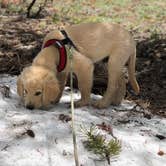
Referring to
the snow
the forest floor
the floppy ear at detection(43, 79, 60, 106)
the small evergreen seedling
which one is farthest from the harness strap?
the forest floor

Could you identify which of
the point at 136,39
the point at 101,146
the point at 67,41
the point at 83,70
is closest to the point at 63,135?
the point at 101,146

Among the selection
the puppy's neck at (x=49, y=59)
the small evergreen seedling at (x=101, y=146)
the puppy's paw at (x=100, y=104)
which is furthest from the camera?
the puppy's paw at (x=100, y=104)

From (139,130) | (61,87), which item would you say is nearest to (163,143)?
(139,130)

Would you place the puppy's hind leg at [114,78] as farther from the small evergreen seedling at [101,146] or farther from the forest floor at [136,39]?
the small evergreen seedling at [101,146]

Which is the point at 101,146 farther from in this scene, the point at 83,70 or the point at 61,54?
the point at 61,54

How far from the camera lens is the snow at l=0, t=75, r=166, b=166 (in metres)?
4.03

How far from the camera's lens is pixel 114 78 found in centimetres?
562

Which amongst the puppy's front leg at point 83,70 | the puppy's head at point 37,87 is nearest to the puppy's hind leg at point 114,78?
the puppy's front leg at point 83,70

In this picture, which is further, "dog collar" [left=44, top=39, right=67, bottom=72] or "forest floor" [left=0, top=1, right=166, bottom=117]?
"forest floor" [left=0, top=1, right=166, bottom=117]

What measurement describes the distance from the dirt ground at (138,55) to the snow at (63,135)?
31.5 inches

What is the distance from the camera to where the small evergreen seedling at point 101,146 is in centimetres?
416

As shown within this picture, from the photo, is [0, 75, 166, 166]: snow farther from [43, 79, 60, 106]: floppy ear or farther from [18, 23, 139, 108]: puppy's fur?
[18, 23, 139, 108]: puppy's fur

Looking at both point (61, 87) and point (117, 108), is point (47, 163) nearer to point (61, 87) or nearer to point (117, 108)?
point (61, 87)

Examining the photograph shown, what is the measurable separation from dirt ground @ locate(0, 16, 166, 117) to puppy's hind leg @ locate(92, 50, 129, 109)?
0.54 metres
